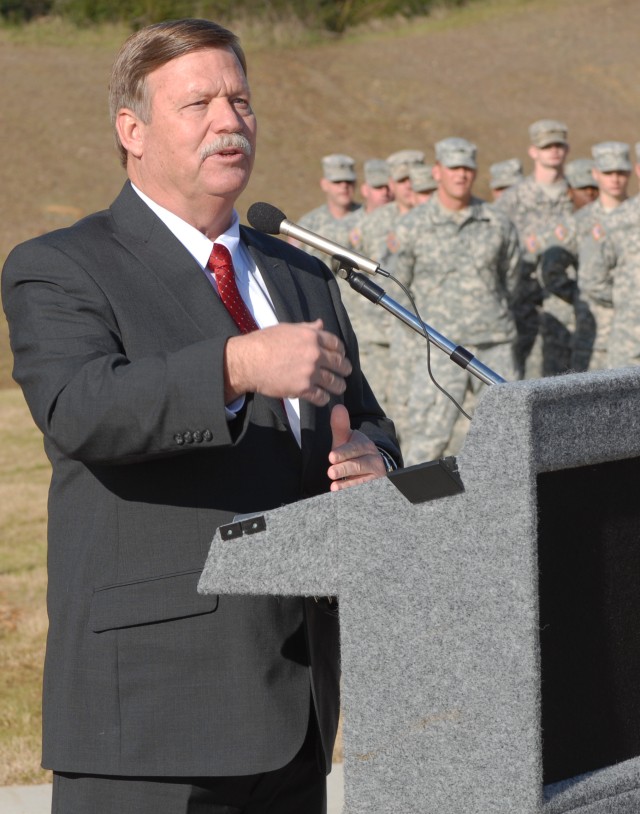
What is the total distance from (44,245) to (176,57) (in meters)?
0.37

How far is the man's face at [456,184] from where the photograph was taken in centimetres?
849

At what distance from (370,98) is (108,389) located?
27824 millimetres

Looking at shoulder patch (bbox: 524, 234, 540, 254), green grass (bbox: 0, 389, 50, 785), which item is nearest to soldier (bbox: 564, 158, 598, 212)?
shoulder patch (bbox: 524, 234, 540, 254)

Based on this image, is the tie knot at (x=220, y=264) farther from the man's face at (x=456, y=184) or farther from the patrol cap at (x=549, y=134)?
the patrol cap at (x=549, y=134)

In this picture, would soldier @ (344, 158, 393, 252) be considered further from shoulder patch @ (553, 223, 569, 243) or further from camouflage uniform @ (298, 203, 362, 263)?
shoulder patch @ (553, 223, 569, 243)

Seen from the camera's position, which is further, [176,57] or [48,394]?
[176,57]

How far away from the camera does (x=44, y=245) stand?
203 cm

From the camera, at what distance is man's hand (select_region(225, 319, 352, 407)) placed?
163 centimetres

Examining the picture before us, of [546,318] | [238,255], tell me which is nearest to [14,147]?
[546,318]

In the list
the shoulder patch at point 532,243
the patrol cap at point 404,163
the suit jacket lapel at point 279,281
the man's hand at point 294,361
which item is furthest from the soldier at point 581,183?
the man's hand at point 294,361

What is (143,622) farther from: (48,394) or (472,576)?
(472,576)

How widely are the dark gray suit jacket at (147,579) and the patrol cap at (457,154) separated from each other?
661 centimetres

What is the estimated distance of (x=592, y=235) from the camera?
28.9 feet

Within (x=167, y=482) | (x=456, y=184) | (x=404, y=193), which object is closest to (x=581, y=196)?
(x=404, y=193)
